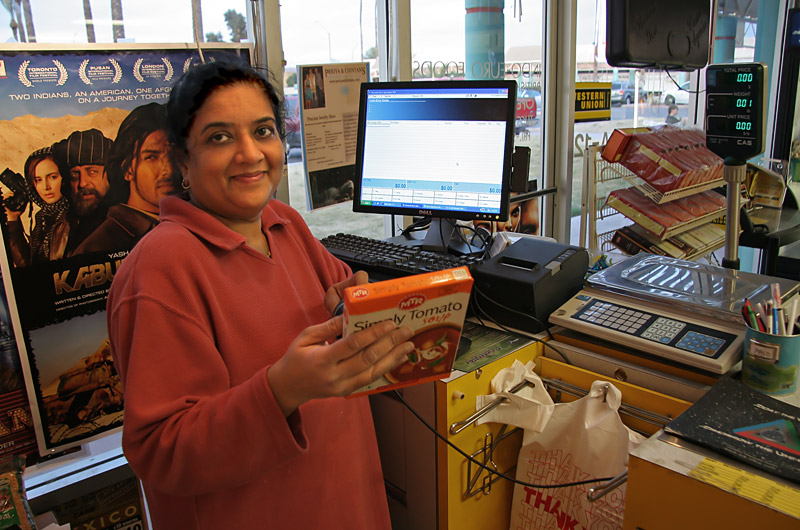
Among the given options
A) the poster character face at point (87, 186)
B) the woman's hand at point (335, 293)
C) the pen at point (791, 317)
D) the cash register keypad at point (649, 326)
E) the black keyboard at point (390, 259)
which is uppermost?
the poster character face at point (87, 186)

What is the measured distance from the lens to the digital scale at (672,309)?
3.83ft

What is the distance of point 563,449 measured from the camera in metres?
1.27

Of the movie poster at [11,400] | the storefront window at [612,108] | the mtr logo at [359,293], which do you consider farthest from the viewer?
the storefront window at [612,108]

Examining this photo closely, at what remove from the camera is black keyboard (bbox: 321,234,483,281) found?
1.48 metres

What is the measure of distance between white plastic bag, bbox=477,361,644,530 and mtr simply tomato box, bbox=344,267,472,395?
0.46m

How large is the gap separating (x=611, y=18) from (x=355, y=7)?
959 millimetres

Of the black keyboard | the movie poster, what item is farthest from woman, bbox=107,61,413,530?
the movie poster

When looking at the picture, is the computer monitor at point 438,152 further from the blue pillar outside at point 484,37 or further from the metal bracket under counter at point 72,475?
the blue pillar outside at point 484,37

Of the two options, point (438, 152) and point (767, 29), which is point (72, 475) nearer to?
point (438, 152)

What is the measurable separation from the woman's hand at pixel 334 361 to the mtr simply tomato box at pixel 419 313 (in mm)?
16

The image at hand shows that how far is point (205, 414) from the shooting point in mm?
790

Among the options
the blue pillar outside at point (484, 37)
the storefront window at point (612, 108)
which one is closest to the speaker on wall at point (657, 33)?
the storefront window at point (612, 108)

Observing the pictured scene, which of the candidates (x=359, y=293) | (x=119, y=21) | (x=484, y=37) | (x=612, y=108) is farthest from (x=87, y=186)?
(x=612, y=108)

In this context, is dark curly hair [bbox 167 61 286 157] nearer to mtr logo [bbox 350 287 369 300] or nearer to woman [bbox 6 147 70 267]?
mtr logo [bbox 350 287 369 300]
